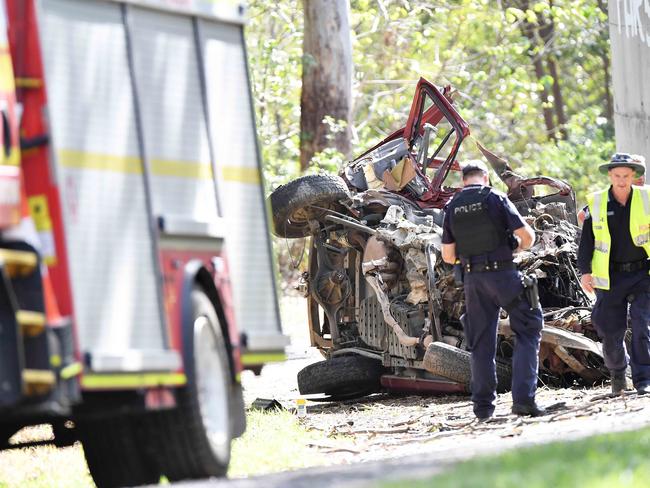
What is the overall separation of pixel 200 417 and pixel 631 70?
1011 cm

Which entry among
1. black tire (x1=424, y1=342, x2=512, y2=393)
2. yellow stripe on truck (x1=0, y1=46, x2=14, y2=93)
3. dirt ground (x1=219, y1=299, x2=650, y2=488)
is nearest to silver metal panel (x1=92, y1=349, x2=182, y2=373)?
dirt ground (x1=219, y1=299, x2=650, y2=488)

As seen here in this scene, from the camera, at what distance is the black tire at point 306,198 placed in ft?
49.0

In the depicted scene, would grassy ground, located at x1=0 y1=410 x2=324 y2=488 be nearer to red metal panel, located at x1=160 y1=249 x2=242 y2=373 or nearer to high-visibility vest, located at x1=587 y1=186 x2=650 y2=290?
red metal panel, located at x1=160 y1=249 x2=242 y2=373

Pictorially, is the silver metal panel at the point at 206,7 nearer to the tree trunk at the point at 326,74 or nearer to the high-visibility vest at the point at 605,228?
the high-visibility vest at the point at 605,228

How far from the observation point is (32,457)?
12.5 m

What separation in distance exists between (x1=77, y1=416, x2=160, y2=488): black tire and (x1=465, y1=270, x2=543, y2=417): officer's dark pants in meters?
3.66

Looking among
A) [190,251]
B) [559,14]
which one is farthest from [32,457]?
[559,14]

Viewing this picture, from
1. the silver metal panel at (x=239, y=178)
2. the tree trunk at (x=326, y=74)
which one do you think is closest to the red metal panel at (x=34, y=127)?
the silver metal panel at (x=239, y=178)

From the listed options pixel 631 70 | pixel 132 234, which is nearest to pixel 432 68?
pixel 631 70

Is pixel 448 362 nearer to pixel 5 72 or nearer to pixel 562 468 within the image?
pixel 562 468

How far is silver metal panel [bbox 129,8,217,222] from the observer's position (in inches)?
330

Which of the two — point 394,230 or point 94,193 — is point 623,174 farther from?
point 94,193

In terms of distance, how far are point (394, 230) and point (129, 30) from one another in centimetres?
675

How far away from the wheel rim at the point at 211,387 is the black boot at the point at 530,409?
3464 millimetres
